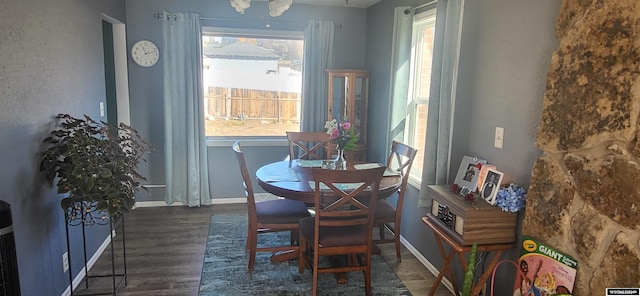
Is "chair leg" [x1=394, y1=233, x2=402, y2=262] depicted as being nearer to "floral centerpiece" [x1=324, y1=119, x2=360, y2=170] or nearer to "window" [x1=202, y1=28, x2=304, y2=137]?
"floral centerpiece" [x1=324, y1=119, x2=360, y2=170]

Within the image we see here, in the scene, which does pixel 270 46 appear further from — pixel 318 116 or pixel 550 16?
pixel 550 16

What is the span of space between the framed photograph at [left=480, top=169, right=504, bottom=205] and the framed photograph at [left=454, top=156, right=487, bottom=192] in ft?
0.31

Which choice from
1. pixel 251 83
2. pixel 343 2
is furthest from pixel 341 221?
pixel 343 2

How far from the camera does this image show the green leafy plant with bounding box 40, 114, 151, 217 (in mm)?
2256

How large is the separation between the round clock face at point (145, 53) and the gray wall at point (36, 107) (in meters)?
1.22

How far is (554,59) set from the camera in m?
1.87

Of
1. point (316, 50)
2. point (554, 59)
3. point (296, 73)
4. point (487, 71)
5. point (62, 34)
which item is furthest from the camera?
point (296, 73)

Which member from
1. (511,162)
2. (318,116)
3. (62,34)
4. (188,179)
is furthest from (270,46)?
(511,162)

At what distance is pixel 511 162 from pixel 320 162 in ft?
5.59

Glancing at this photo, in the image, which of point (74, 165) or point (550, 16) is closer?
point (550, 16)

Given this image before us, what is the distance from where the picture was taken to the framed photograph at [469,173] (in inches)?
95.7

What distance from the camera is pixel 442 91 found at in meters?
2.78

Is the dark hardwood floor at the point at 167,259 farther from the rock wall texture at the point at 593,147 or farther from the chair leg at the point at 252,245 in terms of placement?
the rock wall texture at the point at 593,147

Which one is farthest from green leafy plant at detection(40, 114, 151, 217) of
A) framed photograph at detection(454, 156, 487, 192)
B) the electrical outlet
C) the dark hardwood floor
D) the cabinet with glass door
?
the cabinet with glass door
